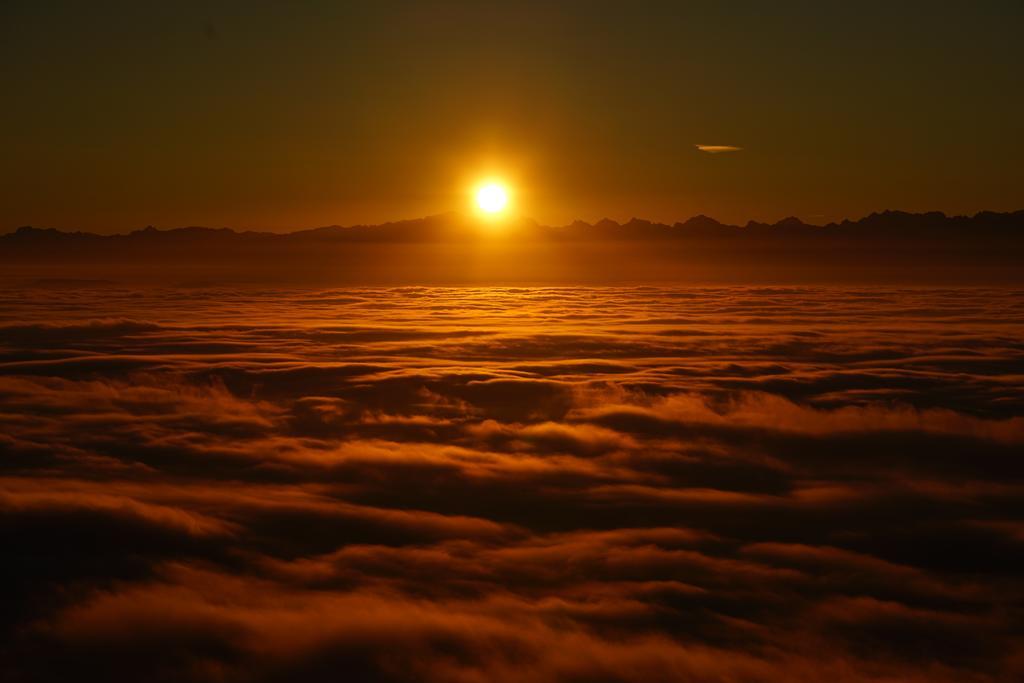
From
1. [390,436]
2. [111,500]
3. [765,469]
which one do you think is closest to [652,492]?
[765,469]

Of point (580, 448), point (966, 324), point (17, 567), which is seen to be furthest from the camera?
point (966, 324)

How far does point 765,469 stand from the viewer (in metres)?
13.3

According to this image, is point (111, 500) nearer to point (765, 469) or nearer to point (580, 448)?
point (580, 448)

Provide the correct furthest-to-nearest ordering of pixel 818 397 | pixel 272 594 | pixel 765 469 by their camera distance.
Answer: pixel 818 397 < pixel 765 469 < pixel 272 594

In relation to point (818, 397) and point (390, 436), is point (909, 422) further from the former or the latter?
point (390, 436)

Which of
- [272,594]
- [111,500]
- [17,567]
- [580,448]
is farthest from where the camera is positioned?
[580,448]

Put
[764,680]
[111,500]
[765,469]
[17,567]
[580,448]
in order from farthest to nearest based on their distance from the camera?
[580,448] → [765,469] → [111,500] → [17,567] → [764,680]

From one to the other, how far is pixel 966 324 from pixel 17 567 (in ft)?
115

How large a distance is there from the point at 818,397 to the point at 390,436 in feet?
29.7

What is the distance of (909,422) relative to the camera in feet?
54.4

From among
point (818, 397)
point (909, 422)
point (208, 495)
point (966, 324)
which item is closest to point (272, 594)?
point (208, 495)

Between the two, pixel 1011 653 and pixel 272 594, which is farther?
pixel 272 594

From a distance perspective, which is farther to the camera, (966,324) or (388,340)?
(966,324)

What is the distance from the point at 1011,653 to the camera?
7035 mm
